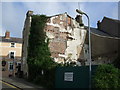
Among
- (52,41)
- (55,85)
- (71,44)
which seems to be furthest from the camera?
(71,44)

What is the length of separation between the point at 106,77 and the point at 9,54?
3562 cm

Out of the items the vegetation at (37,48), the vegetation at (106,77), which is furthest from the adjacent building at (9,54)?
the vegetation at (106,77)

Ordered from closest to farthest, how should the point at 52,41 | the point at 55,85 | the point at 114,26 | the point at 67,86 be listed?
1. the point at 67,86
2. the point at 55,85
3. the point at 52,41
4. the point at 114,26

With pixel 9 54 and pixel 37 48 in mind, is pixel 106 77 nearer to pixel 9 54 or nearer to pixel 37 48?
pixel 37 48

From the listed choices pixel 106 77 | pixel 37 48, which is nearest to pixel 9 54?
pixel 37 48

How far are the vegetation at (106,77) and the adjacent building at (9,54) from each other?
109ft

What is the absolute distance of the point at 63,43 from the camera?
26.4m

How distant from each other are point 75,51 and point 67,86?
542 inches

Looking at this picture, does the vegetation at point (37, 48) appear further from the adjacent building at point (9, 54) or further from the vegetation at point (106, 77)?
the adjacent building at point (9, 54)

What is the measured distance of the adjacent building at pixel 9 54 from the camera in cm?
4141

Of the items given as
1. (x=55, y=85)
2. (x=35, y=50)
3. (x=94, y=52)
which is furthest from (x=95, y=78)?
(x=94, y=52)

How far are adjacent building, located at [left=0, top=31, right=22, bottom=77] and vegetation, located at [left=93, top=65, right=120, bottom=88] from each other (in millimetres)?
33087

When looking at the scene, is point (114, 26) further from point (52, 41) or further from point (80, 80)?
point (80, 80)

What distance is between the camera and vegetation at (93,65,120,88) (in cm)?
1026
